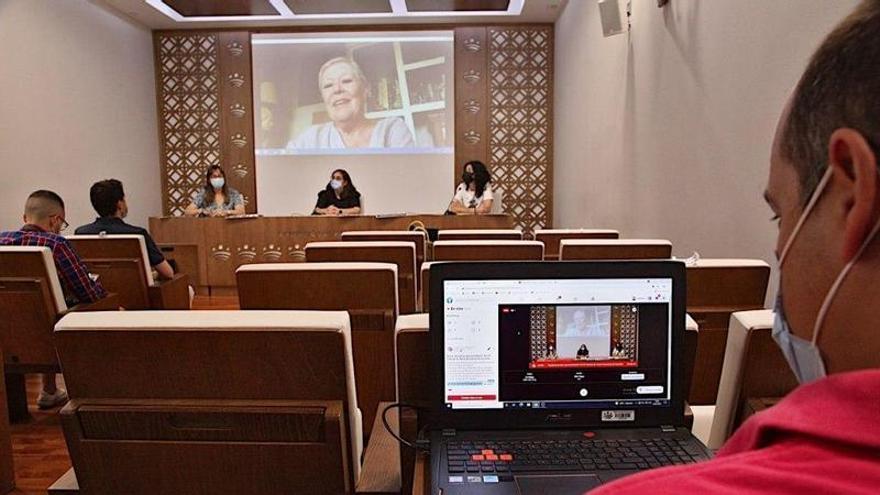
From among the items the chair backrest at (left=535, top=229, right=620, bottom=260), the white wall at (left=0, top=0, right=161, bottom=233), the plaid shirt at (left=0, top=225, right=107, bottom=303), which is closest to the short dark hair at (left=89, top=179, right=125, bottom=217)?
the plaid shirt at (left=0, top=225, right=107, bottom=303)

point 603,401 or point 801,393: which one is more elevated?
point 801,393

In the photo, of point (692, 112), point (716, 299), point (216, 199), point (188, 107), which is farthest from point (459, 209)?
point (716, 299)

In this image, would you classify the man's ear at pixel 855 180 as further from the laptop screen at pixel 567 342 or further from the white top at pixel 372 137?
the white top at pixel 372 137

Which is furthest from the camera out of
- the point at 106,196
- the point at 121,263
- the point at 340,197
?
the point at 340,197

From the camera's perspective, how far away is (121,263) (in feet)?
9.91

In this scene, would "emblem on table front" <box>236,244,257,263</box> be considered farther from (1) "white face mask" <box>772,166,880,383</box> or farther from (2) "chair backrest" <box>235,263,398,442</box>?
(1) "white face mask" <box>772,166,880,383</box>

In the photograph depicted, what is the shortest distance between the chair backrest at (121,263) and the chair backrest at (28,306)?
0.67 m

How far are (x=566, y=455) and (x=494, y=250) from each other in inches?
60.3

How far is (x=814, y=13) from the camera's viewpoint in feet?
6.90

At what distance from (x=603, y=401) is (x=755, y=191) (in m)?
1.99

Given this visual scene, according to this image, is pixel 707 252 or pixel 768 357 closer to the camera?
pixel 768 357

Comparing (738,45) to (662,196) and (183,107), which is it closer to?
(662,196)

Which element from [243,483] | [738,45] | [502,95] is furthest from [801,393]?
[502,95]

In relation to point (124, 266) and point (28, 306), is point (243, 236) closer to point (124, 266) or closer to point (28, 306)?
point (124, 266)
